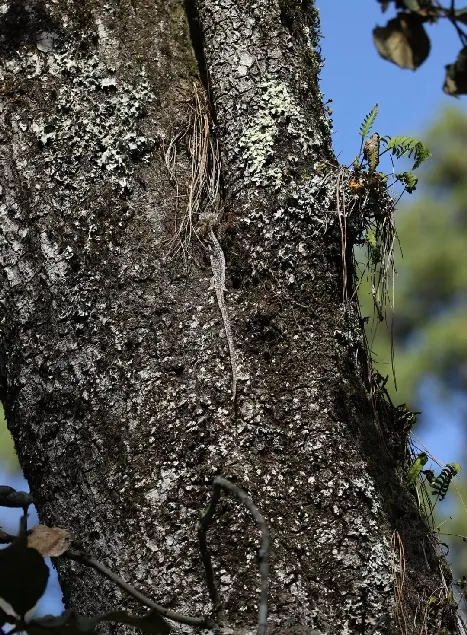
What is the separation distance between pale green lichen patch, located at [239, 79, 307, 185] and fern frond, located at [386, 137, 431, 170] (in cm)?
23

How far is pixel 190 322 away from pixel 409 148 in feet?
2.18

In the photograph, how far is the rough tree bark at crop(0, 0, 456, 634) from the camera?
1.22 metres

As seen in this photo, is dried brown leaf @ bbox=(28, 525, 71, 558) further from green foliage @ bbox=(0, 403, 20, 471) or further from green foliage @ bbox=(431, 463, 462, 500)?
green foliage @ bbox=(0, 403, 20, 471)

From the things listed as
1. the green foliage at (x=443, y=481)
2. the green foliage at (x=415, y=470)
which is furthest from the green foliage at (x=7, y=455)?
the green foliage at (x=415, y=470)

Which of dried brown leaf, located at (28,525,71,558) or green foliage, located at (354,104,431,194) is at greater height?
green foliage, located at (354,104,431,194)

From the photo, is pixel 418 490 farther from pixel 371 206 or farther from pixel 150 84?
pixel 150 84

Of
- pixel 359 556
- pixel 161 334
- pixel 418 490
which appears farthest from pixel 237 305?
pixel 418 490

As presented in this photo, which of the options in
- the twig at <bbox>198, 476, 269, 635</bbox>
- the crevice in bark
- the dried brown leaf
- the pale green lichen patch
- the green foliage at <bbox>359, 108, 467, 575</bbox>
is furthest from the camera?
the green foliage at <bbox>359, 108, 467, 575</bbox>

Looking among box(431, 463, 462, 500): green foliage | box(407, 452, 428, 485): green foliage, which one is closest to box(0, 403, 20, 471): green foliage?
box(431, 463, 462, 500): green foliage

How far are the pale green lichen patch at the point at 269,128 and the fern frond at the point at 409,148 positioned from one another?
226 mm

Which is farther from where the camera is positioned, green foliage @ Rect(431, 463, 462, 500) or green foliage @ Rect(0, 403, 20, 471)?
green foliage @ Rect(0, 403, 20, 471)

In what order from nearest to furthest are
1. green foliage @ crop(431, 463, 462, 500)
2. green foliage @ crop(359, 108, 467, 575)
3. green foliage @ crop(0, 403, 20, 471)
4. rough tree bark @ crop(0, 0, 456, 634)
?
rough tree bark @ crop(0, 0, 456, 634)
green foliage @ crop(431, 463, 462, 500)
green foliage @ crop(0, 403, 20, 471)
green foliage @ crop(359, 108, 467, 575)

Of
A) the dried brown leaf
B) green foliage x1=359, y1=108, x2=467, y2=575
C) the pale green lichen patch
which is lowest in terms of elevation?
the dried brown leaf

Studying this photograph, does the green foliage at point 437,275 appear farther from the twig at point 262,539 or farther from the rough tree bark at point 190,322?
the twig at point 262,539
